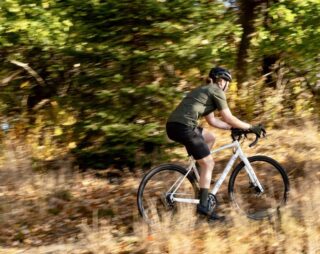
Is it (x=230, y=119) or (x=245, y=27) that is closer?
(x=230, y=119)

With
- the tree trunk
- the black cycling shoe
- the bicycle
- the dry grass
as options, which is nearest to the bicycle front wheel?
the bicycle

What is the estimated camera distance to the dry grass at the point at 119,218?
607 cm

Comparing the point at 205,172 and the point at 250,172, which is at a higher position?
the point at 205,172

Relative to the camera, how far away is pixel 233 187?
673cm

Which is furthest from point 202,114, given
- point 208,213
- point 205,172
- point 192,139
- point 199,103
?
point 208,213

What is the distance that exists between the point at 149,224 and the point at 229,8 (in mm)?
4711

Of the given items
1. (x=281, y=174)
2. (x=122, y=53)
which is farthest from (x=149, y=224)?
(x=122, y=53)

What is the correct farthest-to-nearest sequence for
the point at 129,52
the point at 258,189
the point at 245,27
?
the point at 245,27 → the point at 129,52 → the point at 258,189

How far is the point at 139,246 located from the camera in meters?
6.25

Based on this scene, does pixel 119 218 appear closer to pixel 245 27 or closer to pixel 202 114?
pixel 202 114

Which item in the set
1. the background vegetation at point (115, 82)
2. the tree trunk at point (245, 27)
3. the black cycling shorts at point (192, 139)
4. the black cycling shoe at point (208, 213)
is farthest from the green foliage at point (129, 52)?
the black cycling shoe at point (208, 213)

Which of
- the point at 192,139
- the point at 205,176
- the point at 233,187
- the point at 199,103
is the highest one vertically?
the point at 199,103

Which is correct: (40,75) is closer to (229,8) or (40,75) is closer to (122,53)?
(122,53)

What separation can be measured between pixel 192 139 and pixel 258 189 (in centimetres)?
123
